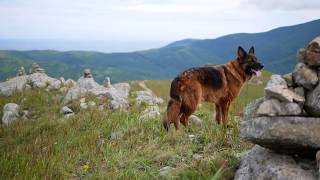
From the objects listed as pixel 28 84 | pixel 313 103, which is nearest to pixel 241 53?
pixel 313 103

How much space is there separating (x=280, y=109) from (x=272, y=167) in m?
0.80

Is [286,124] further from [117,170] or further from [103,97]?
[103,97]

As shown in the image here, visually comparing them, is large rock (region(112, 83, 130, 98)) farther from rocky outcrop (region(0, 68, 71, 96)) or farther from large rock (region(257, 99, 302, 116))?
large rock (region(257, 99, 302, 116))

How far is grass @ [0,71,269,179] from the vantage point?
7354mm

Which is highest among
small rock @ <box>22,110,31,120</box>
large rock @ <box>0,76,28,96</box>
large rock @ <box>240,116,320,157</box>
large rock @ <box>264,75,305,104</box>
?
large rock @ <box>264,75,305,104</box>

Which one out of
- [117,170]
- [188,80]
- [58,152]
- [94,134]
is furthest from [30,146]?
[188,80]

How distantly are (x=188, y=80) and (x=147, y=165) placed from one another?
2.97m

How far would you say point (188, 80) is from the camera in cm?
1037

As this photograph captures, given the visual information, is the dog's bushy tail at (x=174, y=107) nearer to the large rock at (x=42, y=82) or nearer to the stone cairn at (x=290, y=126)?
the stone cairn at (x=290, y=126)

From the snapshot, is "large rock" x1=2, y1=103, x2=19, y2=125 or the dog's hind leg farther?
"large rock" x1=2, y1=103, x2=19, y2=125

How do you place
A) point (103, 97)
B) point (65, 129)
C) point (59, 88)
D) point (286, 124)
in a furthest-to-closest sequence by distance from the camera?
point (59, 88) → point (103, 97) → point (65, 129) → point (286, 124)

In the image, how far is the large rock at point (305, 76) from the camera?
6193 mm

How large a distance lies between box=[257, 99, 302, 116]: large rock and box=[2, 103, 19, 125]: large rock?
10.7 meters

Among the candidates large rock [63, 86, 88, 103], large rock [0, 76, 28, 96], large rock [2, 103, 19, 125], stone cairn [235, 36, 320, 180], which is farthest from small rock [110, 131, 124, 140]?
large rock [0, 76, 28, 96]
